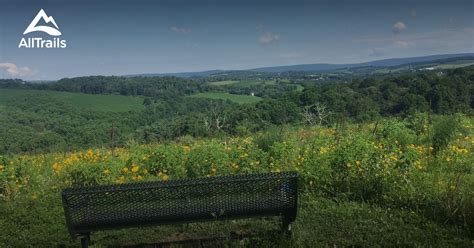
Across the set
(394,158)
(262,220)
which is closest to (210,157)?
(262,220)

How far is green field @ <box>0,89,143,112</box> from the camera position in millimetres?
65188

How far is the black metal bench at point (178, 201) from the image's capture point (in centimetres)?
350

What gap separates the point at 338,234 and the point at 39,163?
20.0ft

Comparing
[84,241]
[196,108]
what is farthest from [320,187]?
[196,108]

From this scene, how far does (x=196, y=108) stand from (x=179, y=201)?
58.5 m

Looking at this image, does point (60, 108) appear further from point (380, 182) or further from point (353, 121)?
point (380, 182)

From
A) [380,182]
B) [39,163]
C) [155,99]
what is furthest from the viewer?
[155,99]

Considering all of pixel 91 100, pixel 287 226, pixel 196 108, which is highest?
pixel 287 226

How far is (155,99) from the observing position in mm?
74688

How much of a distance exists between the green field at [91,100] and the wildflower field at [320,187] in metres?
59.9

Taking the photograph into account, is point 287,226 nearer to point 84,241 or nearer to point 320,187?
point 320,187

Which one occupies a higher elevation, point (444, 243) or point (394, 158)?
point (394, 158)

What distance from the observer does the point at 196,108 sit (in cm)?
6181

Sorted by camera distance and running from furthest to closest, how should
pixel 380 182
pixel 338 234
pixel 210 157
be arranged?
1. pixel 210 157
2. pixel 380 182
3. pixel 338 234
